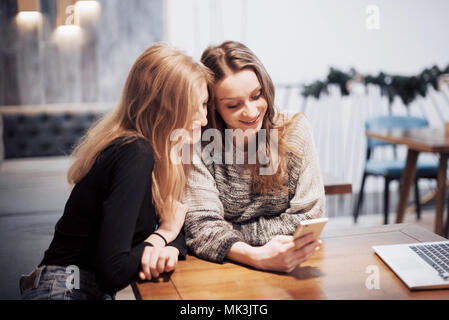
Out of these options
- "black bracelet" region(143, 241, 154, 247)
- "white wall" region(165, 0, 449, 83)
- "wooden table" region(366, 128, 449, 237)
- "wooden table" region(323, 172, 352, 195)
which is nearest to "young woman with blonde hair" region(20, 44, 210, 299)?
"black bracelet" region(143, 241, 154, 247)

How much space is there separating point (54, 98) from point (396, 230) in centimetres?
339

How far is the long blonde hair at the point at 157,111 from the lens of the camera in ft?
3.50

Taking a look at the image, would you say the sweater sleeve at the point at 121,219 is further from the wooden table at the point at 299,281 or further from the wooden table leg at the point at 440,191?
the wooden table leg at the point at 440,191

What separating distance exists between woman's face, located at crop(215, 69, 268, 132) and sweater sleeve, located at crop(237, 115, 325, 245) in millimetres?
171

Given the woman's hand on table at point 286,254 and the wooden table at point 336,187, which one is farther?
the wooden table at point 336,187

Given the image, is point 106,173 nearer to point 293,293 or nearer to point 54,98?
point 293,293

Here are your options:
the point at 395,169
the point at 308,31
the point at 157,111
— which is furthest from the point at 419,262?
the point at 308,31

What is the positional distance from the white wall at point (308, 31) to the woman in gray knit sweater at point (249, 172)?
2.65m

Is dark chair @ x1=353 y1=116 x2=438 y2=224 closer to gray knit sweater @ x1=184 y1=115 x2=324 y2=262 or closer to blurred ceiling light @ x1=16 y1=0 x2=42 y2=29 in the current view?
gray knit sweater @ x1=184 y1=115 x2=324 y2=262

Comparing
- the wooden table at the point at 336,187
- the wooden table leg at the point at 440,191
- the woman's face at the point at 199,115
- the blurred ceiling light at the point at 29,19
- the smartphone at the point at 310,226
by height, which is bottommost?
the wooden table leg at the point at 440,191

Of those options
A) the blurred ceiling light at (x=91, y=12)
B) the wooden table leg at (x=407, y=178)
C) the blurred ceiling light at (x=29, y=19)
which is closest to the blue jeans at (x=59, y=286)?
the wooden table leg at (x=407, y=178)

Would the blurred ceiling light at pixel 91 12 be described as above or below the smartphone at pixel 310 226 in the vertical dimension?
above

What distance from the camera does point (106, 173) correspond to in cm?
99

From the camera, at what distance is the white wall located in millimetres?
3896
